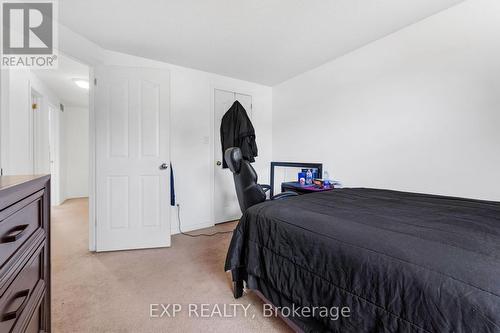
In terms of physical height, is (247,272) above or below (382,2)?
below

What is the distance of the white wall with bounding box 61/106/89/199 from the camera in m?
5.17

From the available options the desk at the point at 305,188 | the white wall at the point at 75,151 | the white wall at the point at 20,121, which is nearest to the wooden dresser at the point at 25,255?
the white wall at the point at 20,121

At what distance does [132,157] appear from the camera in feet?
8.10

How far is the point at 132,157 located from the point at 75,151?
405cm

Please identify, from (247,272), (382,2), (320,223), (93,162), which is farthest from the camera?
(93,162)

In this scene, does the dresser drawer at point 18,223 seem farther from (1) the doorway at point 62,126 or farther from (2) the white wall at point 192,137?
(1) the doorway at point 62,126

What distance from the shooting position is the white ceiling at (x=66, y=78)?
3.00 metres

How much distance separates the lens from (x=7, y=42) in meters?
1.92

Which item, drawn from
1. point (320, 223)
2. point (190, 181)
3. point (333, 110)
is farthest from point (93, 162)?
point (333, 110)

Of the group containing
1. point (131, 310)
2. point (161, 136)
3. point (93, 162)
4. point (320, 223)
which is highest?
point (161, 136)

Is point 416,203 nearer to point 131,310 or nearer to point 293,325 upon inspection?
point 293,325

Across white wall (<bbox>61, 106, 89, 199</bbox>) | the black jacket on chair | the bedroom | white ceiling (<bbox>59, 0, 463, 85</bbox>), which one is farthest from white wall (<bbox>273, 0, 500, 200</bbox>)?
white wall (<bbox>61, 106, 89, 199</bbox>)

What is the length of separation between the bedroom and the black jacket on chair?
0.17 meters

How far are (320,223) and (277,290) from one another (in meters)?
0.51
